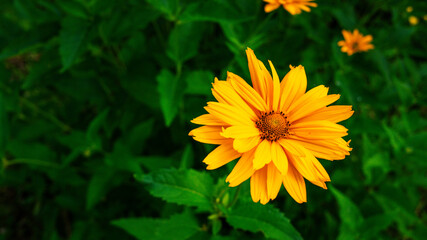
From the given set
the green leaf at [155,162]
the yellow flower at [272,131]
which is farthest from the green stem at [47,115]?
the yellow flower at [272,131]

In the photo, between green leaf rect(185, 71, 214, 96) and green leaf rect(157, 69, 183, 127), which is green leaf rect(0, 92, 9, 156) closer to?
green leaf rect(157, 69, 183, 127)

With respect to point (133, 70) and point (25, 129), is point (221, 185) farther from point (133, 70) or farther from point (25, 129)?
point (25, 129)

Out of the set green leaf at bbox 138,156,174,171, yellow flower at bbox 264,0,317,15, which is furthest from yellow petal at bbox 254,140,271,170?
green leaf at bbox 138,156,174,171

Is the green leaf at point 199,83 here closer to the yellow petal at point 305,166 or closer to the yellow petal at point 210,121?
the yellow petal at point 210,121

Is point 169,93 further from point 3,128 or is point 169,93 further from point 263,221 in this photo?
point 3,128

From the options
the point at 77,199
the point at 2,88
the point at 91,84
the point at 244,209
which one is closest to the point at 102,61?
the point at 91,84
